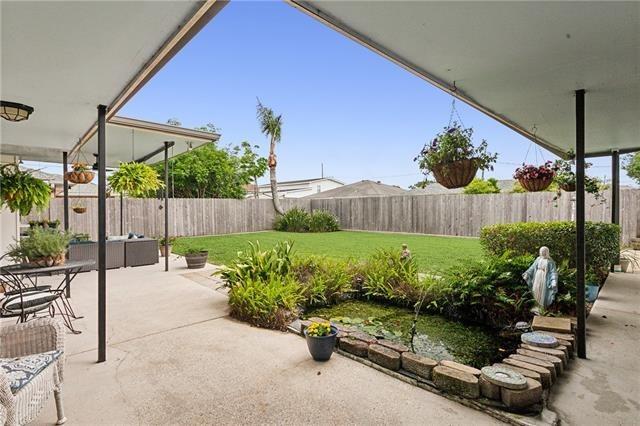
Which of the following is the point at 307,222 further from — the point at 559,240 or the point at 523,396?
the point at 523,396

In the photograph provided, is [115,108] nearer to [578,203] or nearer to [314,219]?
[578,203]

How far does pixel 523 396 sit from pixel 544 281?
1702 millimetres

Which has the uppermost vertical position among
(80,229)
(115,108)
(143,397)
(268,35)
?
(268,35)

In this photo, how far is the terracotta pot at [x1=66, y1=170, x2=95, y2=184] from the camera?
5.12 meters

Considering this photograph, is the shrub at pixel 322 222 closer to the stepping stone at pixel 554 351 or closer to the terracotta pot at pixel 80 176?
the terracotta pot at pixel 80 176

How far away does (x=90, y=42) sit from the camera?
189 cm

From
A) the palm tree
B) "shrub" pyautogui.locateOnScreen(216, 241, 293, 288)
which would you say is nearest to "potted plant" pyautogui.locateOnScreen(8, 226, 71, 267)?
"shrub" pyautogui.locateOnScreen(216, 241, 293, 288)

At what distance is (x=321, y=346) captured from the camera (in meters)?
2.68

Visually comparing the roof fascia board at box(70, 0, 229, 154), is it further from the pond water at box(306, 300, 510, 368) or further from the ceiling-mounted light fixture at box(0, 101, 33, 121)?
the pond water at box(306, 300, 510, 368)

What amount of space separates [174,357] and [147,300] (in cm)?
204

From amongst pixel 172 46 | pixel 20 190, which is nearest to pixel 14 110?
pixel 20 190

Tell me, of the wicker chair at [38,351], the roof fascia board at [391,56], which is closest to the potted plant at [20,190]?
the wicker chair at [38,351]

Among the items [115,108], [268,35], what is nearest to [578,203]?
[115,108]

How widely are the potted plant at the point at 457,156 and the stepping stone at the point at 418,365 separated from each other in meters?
1.58
